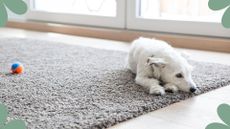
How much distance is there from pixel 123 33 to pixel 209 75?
4.30ft

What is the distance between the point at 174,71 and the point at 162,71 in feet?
0.18

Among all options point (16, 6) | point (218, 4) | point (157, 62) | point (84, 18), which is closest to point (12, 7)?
point (16, 6)

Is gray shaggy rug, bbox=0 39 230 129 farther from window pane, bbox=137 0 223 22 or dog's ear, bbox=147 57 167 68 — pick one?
window pane, bbox=137 0 223 22

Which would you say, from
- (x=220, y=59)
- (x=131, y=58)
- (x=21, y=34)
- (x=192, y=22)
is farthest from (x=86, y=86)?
(x=21, y=34)

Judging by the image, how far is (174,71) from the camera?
148cm

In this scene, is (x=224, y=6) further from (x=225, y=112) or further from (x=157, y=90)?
(x=157, y=90)

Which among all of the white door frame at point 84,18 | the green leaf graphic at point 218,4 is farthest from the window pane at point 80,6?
the green leaf graphic at point 218,4

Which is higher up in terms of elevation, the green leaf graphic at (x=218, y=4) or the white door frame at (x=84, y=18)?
the green leaf graphic at (x=218, y=4)

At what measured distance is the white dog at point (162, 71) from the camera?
1.45 metres

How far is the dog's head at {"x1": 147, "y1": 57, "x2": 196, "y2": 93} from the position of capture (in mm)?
1452

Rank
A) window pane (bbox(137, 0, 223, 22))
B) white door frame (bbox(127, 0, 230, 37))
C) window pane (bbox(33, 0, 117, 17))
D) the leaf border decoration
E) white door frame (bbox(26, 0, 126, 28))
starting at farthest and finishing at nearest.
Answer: window pane (bbox(33, 0, 117, 17)) < white door frame (bbox(26, 0, 126, 28)) < window pane (bbox(137, 0, 223, 22)) < white door frame (bbox(127, 0, 230, 37)) < the leaf border decoration

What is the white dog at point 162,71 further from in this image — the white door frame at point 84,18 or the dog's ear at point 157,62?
the white door frame at point 84,18

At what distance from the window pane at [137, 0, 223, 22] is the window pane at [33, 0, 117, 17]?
0.31m

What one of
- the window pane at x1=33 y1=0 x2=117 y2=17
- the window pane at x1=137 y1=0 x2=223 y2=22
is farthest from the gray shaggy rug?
the window pane at x1=33 y1=0 x2=117 y2=17
